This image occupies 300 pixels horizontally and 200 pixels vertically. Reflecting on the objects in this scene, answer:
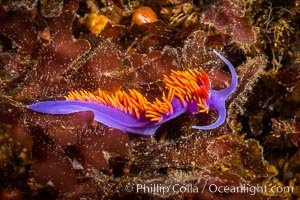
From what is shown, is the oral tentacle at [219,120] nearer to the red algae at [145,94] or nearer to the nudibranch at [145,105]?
the nudibranch at [145,105]

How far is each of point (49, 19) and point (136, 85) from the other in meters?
0.92

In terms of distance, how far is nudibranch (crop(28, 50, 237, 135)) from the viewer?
2.30 meters

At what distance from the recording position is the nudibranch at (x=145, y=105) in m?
2.30

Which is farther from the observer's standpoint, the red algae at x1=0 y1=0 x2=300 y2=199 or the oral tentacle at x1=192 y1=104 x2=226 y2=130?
the oral tentacle at x1=192 y1=104 x2=226 y2=130

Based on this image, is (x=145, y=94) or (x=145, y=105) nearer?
(x=145, y=105)

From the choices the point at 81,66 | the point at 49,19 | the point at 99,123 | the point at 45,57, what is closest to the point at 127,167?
the point at 99,123

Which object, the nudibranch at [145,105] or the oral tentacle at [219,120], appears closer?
the nudibranch at [145,105]

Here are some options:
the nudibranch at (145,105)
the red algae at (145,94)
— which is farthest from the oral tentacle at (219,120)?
the red algae at (145,94)

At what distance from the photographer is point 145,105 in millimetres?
2373

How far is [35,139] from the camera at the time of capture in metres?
2.30

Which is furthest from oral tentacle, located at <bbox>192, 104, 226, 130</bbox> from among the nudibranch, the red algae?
the red algae

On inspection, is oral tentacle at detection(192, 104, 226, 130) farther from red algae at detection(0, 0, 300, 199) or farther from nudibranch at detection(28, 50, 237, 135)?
red algae at detection(0, 0, 300, 199)

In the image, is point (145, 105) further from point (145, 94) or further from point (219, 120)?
point (219, 120)

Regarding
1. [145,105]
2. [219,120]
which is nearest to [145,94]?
[145,105]
